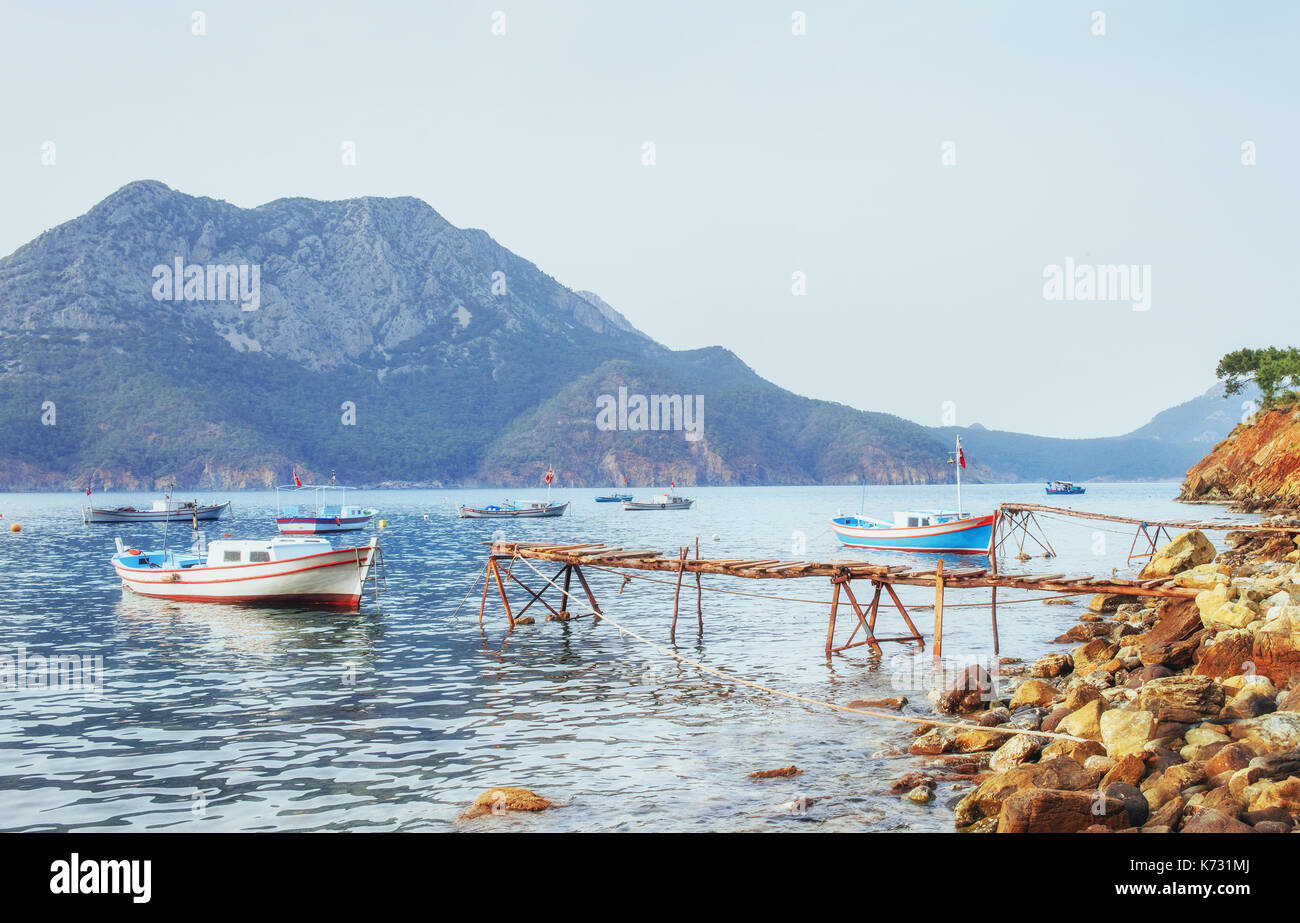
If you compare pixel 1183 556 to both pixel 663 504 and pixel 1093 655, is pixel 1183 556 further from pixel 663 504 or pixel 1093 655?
pixel 663 504

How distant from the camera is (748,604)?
42906 millimetres

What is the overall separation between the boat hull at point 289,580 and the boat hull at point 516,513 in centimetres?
8883

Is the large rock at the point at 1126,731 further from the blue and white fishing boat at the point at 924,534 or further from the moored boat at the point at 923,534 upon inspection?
the moored boat at the point at 923,534

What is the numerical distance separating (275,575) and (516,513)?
3664 inches

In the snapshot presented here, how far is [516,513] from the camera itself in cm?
13350

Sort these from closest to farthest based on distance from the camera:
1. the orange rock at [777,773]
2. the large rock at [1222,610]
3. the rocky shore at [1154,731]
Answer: the rocky shore at [1154,731] < the orange rock at [777,773] < the large rock at [1222,610]

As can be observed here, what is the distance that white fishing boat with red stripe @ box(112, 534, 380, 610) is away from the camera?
40281 millimetres

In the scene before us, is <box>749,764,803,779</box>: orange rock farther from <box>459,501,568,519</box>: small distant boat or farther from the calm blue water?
<box>459,501,568,519</box>: small distant boat

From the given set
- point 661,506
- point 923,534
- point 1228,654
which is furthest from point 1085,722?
point 661,506

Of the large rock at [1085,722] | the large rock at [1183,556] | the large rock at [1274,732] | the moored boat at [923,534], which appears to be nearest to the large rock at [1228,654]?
the large rock at [1085,722]
